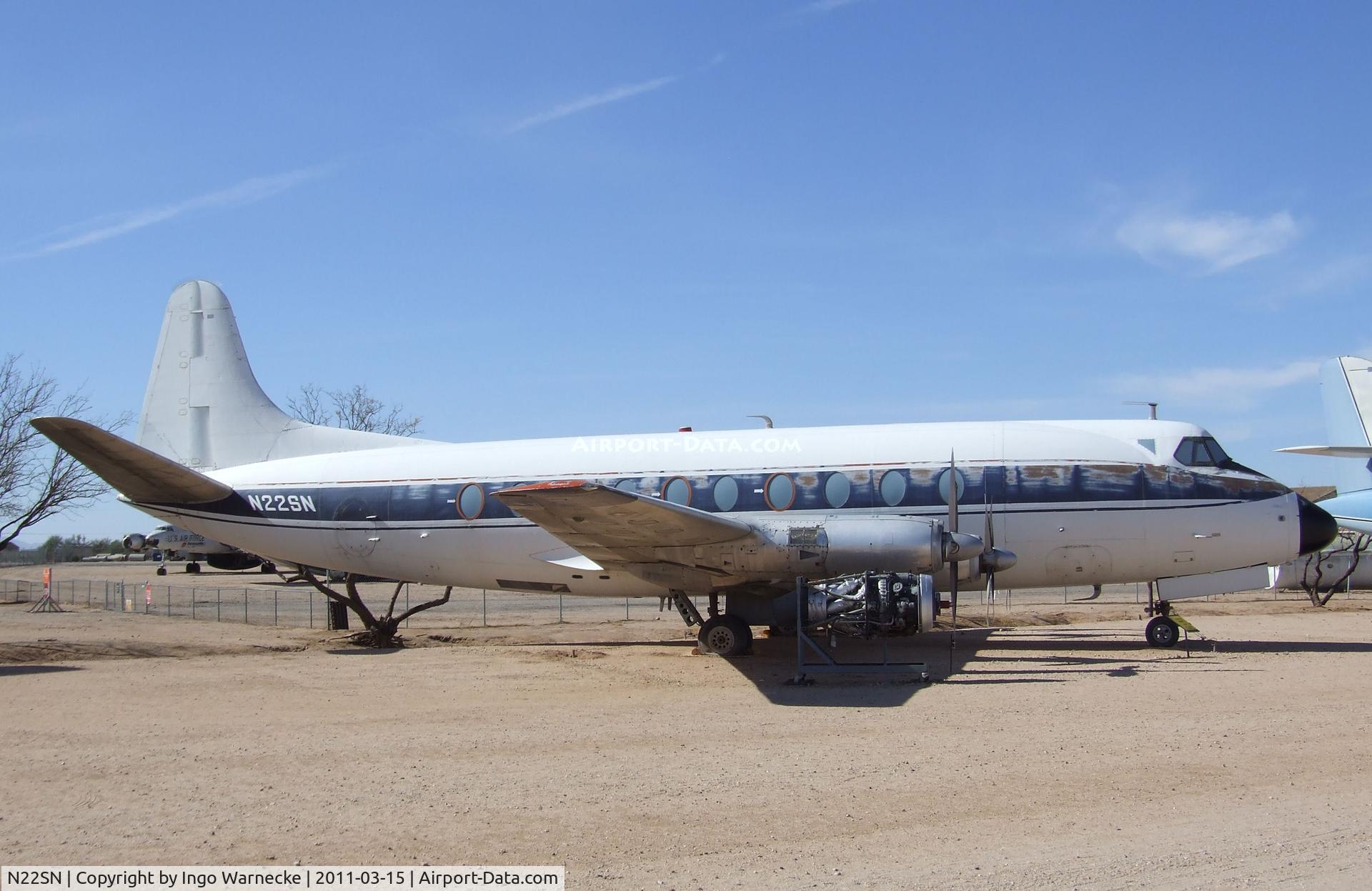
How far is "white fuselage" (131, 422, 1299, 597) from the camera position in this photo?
17.9 metres

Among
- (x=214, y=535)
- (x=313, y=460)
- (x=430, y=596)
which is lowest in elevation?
(x=430, y=596)

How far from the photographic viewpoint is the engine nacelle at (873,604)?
14836 mm

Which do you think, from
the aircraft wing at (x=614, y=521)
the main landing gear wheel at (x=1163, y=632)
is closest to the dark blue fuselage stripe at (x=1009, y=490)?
the aircraft wing at (x=614, y=521)

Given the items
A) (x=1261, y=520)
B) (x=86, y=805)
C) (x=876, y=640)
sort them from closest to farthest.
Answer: (x=86, y=805) → (x=1261, y=520) → (x=876, y=640)

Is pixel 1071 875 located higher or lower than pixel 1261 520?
lower

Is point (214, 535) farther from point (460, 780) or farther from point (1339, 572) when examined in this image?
point (1339, 572)

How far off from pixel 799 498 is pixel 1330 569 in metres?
22.4

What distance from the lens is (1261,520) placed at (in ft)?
58.4

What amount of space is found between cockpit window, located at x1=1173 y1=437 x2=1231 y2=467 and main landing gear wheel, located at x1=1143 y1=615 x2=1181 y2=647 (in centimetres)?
284

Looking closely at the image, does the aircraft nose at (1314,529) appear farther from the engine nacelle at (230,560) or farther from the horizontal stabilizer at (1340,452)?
the engine nacelle at (230,560)

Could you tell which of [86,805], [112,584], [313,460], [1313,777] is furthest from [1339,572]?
[112,584]

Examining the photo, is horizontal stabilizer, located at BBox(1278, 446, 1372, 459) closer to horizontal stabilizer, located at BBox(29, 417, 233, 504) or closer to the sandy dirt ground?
the sandy dirt ground

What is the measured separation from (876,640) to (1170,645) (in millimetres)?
5186

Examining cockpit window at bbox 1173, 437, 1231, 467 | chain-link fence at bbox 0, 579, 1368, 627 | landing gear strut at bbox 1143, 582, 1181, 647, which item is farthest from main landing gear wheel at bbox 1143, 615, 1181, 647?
chain-link fence at bbox 0, 579, 1368, 627
